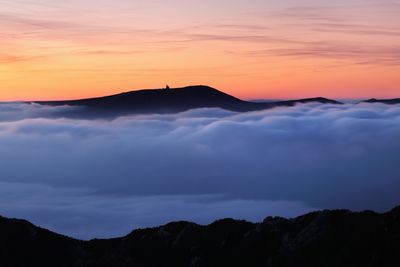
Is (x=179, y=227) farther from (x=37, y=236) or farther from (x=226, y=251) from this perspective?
(x=37, y=236)

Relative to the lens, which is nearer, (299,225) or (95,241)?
(299,225)

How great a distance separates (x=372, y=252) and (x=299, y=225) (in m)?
18.8

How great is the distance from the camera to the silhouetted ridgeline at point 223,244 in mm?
83312

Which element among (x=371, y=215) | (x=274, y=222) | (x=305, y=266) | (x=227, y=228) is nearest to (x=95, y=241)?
(x=227, y=228)

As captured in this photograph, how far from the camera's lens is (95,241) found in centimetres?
10362

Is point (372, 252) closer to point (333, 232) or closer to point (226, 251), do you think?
point (333, 232)

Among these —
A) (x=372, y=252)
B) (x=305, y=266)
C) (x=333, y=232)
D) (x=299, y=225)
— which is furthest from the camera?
(x=299, y=225)

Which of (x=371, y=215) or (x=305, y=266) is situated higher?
(x=371, y=215)

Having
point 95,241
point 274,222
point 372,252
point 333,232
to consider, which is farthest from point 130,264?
point 372,252

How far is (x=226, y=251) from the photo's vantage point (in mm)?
95750

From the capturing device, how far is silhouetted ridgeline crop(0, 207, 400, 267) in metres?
83.3

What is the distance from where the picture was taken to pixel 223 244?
97.9 metres

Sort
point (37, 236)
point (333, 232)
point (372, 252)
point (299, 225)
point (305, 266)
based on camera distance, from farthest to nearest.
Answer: point (37, 236)
point (299, 225)
point (333, 232)
point (305, 266)
point (372, 252)

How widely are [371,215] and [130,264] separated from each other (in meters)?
36.9
